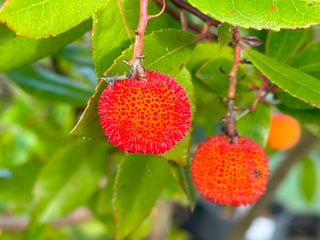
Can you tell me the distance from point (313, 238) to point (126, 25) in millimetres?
3330

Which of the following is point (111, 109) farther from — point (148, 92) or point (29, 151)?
point (29, 151)

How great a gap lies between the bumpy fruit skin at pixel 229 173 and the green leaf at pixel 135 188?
14 cm

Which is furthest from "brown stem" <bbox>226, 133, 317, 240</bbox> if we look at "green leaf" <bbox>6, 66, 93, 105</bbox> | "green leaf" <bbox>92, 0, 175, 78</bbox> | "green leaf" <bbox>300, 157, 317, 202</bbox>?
"green leaf" <bbox>92, 0, 175, 78</bbox>

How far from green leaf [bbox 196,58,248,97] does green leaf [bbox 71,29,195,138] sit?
0.09 m

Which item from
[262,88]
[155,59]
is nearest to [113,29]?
[155,59]

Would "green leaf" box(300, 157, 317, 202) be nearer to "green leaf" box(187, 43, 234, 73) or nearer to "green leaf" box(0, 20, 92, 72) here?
"green leaf" box(187, 43, 234, 73)

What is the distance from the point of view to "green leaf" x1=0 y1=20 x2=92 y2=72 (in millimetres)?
674

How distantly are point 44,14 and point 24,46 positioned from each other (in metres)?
0.19

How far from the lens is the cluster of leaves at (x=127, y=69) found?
54 centimetres

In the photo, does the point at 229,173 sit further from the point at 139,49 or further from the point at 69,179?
the point at 69,179

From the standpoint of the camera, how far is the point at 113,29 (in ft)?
2.05

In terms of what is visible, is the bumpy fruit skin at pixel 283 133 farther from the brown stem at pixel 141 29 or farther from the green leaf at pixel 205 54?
the brown stem at pixel 141 29

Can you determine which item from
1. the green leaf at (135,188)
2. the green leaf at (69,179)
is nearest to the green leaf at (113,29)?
the green leaf at (135,188)

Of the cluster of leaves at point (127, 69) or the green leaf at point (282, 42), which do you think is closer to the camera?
the cluster of leaves at point (127, 69)
